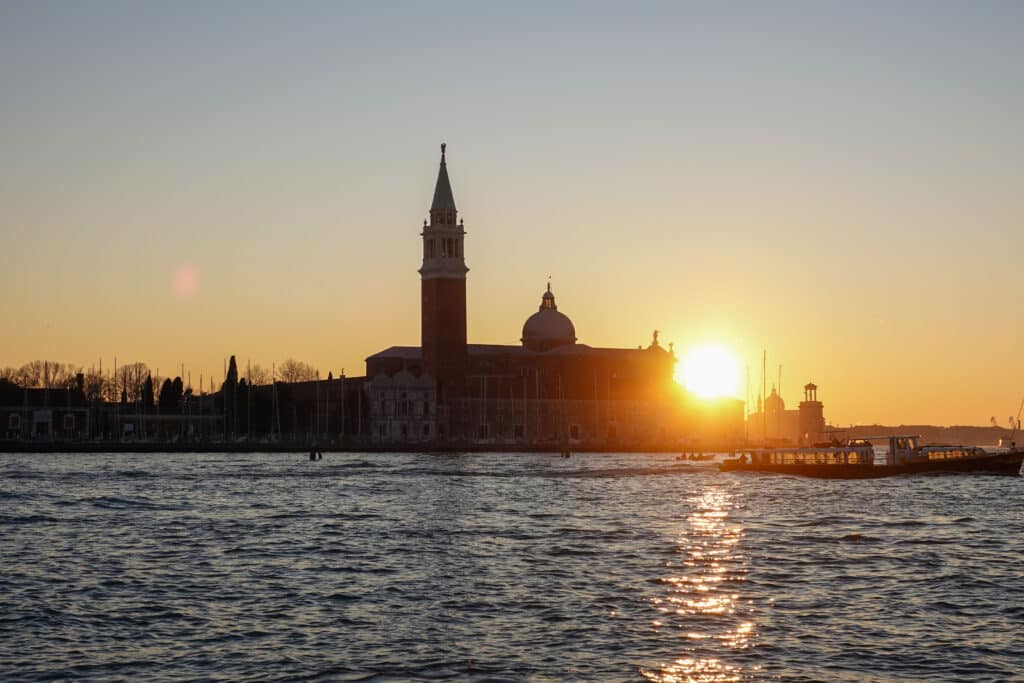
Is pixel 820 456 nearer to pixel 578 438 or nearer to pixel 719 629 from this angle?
pixel 719 629

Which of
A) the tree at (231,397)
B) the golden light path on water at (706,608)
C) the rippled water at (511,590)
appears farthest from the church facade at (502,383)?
the golden light path on water at (706,608)

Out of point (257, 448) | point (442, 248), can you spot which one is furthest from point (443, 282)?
point (257, 448)

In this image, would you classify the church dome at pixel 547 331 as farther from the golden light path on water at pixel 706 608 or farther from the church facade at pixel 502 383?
the golden light path on water at pixel 706 608

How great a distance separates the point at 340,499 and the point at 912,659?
124 feet

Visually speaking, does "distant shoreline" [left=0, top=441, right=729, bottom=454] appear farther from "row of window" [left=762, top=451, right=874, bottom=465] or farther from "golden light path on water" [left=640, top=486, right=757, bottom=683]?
"golden light path on water" [left=640, top=486, right=757, bottom=683]

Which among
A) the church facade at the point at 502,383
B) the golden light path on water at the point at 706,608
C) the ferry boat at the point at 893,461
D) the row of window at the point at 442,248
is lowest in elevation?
the golden light path on water at the point at 706,608

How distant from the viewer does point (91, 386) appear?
157 meters

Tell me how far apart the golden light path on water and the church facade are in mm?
102358

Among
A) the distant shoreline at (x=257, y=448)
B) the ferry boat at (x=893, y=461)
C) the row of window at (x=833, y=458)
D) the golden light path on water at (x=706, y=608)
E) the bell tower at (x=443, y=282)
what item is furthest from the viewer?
the bell tower at (x=443, y=282)

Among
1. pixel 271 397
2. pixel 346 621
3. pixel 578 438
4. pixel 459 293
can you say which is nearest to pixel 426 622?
pixel 346 621

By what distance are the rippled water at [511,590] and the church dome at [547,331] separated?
109m

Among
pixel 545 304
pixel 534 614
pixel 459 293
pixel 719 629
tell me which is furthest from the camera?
pixel 545 304

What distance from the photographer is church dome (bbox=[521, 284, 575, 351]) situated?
16388 centimetres

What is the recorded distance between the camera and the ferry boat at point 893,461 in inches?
3009
